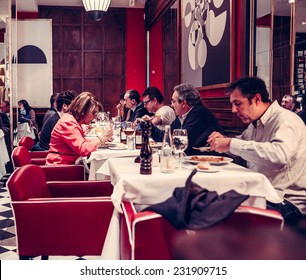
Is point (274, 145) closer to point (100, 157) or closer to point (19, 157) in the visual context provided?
point (100, 157)

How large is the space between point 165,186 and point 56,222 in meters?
0.55

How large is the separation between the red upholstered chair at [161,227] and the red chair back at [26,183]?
781 millimetres

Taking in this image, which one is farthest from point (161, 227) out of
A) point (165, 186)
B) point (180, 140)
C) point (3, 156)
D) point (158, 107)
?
point (3, 156)

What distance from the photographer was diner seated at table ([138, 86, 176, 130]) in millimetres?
4660

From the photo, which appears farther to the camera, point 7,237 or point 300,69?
point 7,237

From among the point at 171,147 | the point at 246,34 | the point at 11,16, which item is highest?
the point at 11,16

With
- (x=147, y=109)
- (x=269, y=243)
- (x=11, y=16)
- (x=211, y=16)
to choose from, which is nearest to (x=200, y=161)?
(x=269, y=243)

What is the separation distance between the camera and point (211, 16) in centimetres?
438

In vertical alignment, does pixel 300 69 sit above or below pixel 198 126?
above

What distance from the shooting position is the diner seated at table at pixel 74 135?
2971 millimetres

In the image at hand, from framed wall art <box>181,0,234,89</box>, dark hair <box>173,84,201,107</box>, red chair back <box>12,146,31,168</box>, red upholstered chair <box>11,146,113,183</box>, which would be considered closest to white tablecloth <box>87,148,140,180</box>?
red upholstered chair <box>11,146,113,183</box>

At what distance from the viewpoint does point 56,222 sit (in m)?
2.06

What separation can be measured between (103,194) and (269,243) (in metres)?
1.45
